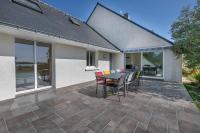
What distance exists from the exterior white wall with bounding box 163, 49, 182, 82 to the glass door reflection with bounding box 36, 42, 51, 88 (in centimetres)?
982

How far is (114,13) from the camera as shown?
1314cm

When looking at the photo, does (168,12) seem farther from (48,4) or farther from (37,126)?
(37,126)

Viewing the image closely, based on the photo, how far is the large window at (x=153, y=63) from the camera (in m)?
10.6

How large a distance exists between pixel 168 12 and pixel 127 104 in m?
10.5

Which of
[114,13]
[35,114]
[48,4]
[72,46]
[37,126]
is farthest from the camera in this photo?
[114,13]

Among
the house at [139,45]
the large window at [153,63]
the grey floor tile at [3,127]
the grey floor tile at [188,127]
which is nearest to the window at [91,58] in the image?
the house at [139,45]

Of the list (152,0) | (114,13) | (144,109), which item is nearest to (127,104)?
(144,109)

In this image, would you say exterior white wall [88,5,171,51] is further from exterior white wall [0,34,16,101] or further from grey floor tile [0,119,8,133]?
grey floor tile [0,119,8,133]

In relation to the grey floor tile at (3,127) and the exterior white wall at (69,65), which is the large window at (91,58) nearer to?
the exterior white wall at (69,65)

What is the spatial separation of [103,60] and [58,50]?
18.6ft

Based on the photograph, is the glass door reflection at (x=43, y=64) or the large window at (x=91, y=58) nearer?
the glass door reflection at (x=43, y=64)

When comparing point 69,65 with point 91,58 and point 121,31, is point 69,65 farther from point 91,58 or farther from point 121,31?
point 121,31

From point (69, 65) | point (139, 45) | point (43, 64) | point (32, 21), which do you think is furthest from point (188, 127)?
point (139, 45)

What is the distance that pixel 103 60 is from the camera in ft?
38.0
